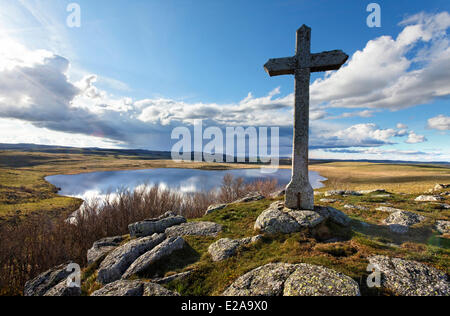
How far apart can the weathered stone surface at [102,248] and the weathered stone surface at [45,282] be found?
0.95 metres

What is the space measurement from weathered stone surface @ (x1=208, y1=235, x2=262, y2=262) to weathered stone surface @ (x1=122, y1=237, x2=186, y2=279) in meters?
1.42

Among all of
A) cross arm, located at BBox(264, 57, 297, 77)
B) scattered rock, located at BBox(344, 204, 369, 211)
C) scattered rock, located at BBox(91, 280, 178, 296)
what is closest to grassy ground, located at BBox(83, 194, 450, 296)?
scattered rock, located at BBox(91, 280, 178, 296)

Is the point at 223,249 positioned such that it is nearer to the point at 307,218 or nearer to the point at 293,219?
the point at 293,219

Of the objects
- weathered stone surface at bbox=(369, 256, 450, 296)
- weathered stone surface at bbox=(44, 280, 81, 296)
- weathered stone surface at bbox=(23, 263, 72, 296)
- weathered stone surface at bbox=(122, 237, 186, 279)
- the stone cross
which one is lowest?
weathered stone surface at bbox=(23, 263, 72, 296)

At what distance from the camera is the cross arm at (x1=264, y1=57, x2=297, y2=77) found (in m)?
9.73

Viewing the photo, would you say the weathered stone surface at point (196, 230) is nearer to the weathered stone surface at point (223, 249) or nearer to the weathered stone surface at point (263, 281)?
the weathered stone surface at point (223, 249)

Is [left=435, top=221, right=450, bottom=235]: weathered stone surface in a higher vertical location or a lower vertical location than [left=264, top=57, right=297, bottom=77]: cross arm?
lower

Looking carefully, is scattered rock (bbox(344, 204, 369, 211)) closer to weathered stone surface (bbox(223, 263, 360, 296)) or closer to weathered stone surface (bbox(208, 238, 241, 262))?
weathered stone surface (bbox(208, 238, 241, 262))

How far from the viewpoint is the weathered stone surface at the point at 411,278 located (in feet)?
14.1

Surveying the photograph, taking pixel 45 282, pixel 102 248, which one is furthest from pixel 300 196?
pixel 45 282

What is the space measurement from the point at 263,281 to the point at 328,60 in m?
9.87

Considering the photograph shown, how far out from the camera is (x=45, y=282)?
7.20 meters

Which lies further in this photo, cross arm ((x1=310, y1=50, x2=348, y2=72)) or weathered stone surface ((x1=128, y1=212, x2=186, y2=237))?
weathered stone surface ((x1=128, y1=212, x2=186, y2=237))
